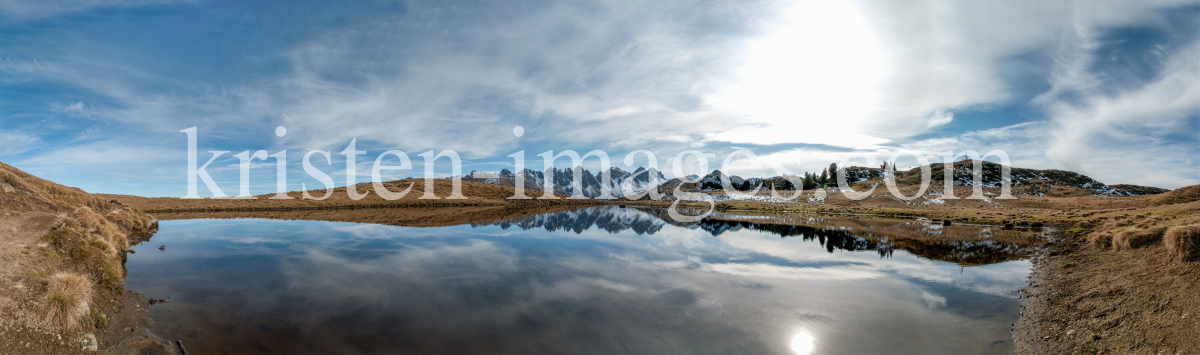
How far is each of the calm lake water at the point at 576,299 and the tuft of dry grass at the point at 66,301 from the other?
Result: 5.27ft

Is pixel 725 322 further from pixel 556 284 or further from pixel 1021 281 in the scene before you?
pixel 1021 281

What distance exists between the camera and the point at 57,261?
438 inches

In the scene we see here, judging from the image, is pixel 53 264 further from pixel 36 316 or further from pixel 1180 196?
pixel 1180 196

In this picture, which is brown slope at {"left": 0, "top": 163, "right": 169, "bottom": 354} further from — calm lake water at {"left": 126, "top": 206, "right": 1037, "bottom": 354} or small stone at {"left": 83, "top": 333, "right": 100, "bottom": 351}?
calm lake water at {"left": 126, "top": 206, "right": 1037, "bottom": 354}

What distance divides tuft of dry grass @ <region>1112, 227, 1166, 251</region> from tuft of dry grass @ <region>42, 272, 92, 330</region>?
33866 millimetres

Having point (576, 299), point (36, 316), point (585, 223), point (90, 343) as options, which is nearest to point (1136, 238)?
point (576, 299)

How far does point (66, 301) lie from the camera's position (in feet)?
27.2

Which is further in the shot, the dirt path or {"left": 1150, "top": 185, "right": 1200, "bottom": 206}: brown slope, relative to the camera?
{"left": 1150, "top": 185, "right": 1200, "bottom": 206}: brown slope

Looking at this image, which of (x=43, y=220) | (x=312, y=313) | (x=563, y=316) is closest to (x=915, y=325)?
(x=563, y=316)

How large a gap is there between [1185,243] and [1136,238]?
641 cm

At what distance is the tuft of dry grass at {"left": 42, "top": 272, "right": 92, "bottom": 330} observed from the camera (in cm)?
794

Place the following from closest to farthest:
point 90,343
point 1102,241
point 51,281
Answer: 1. point 90,343
2. point 51,281
3. point 1102,241

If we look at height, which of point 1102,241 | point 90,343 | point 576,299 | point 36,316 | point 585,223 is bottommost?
point 585,223

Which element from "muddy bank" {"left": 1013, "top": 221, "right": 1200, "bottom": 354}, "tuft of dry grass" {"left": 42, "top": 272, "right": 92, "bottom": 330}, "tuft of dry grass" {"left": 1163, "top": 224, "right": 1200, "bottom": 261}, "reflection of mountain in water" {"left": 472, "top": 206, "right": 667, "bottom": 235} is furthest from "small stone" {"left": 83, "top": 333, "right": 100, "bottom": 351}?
"reflection of mountain in water" {"left": 472, "top": 206, "right": 667, "bottom": 235}
